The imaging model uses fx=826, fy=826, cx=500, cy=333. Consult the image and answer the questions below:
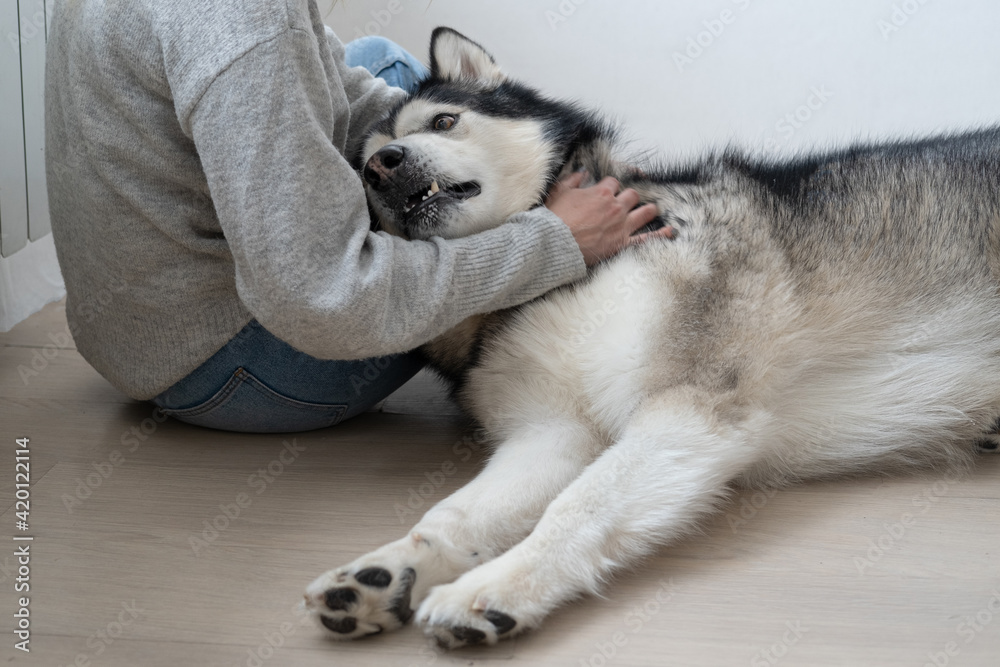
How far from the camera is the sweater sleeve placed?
141 cm

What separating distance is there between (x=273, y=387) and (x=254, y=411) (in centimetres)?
12

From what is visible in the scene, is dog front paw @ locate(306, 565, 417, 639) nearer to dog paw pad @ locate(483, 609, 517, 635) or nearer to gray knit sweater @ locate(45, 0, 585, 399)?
dog paw pad @ locate(483, 609, 517, 635)

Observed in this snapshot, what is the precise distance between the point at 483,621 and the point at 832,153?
4.61 ft

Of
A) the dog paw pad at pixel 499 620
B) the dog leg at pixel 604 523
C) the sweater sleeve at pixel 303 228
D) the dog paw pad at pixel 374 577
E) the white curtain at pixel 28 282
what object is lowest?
the white curtain at pixel 28 282

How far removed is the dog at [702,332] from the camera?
1562 millimetres

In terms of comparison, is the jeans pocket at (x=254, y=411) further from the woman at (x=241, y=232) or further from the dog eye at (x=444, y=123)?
the dog eye at (x=444, y=123)

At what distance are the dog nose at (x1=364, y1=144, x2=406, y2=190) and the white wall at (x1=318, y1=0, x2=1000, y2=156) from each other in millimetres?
2784

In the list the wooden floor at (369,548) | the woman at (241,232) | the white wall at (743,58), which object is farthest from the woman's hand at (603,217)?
the white wall at (743,58)

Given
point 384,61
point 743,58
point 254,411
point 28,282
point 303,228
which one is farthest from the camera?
point 743,58

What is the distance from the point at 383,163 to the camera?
6.01ft

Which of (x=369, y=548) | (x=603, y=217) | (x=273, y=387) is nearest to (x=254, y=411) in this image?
(x=273, y=387)

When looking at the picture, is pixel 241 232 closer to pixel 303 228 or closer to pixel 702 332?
pixel 303 228

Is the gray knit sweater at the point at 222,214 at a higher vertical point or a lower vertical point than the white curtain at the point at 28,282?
higher

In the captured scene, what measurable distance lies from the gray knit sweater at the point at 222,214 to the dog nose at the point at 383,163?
0.48 feet
